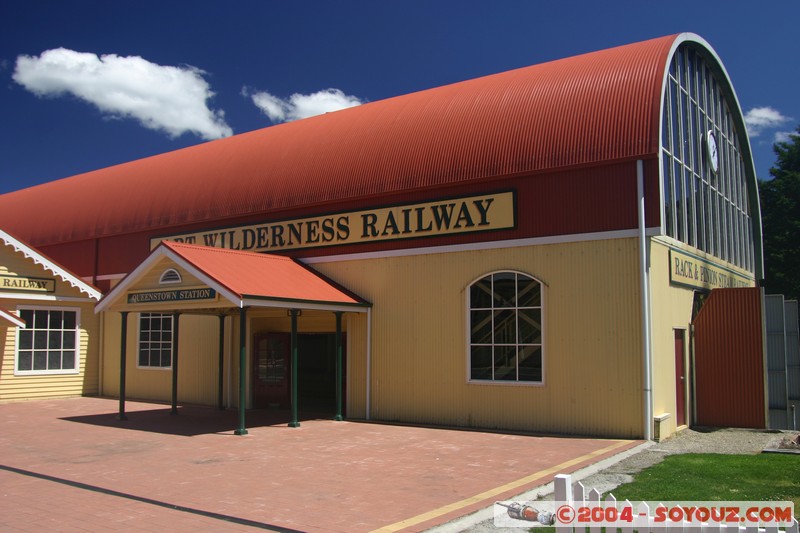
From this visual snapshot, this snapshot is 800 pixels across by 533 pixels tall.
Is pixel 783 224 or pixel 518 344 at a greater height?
pixel 783 224

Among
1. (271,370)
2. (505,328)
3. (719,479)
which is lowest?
(719,479)

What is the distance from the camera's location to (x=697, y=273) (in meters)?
16.1

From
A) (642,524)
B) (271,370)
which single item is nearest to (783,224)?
(271,370)

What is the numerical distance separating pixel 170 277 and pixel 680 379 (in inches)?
412

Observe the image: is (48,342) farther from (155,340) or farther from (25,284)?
(155,340)

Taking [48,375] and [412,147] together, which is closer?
[412,147]

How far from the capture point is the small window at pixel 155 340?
20453mm

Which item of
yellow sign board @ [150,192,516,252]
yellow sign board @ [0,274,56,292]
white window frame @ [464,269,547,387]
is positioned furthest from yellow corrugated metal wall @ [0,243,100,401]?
white window frame @ [464,269,547,387]

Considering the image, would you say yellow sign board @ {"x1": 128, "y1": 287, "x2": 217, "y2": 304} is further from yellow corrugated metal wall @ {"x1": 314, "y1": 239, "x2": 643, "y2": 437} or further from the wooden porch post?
yellow corrugated metal wall @ {"x1": 314, "y1": 239, "x2": 643, "y2": 437}

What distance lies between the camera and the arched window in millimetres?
14086

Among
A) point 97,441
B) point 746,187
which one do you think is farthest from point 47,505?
point 746,187

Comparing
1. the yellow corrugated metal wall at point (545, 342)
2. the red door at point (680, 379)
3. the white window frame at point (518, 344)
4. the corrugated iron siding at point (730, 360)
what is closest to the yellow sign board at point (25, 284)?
the yellow corrugated metal wall at point (545, 342)

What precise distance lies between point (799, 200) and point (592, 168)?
28.2m

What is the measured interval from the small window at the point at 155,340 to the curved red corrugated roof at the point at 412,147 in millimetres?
2750
